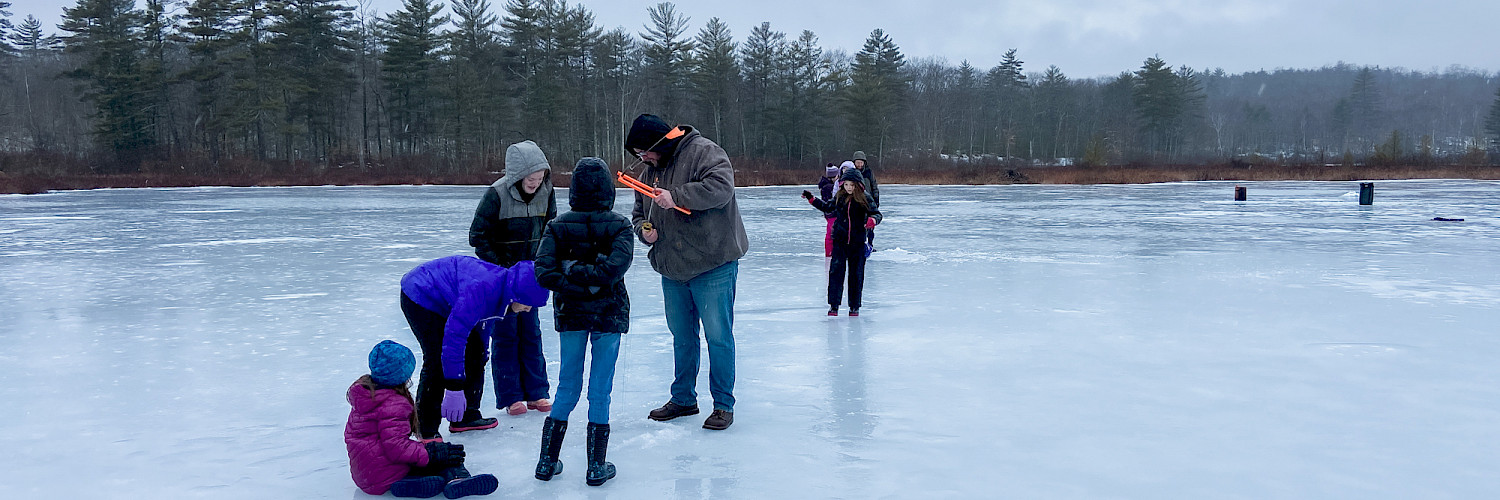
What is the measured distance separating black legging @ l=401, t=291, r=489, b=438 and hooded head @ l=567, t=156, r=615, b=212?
0.68 meters

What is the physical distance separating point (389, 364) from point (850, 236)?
382 centimetres

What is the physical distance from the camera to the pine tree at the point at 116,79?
45.1m

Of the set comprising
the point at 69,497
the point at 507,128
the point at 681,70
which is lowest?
the point at 69,497

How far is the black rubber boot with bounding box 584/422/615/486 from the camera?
3143mm

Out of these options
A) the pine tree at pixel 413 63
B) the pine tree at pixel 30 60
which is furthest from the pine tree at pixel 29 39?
the pine tree at pixel 413 63

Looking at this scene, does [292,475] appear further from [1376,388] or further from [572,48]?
[572,48]

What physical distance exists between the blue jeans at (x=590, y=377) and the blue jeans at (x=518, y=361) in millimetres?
786

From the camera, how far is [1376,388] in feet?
14.4

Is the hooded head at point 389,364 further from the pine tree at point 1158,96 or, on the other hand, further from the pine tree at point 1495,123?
the pine tree at point 1495,123

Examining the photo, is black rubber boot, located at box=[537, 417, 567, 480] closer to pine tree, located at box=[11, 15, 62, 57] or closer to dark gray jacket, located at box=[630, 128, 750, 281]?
dark gray jacket, located at box=[630, 128, 750, 281]

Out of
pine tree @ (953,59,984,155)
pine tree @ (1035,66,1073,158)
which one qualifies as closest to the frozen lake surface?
pine tree @ (953,59,984,155)

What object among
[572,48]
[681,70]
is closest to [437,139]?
[572,48]

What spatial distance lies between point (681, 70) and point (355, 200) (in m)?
34.6

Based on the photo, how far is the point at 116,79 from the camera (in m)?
45.4
